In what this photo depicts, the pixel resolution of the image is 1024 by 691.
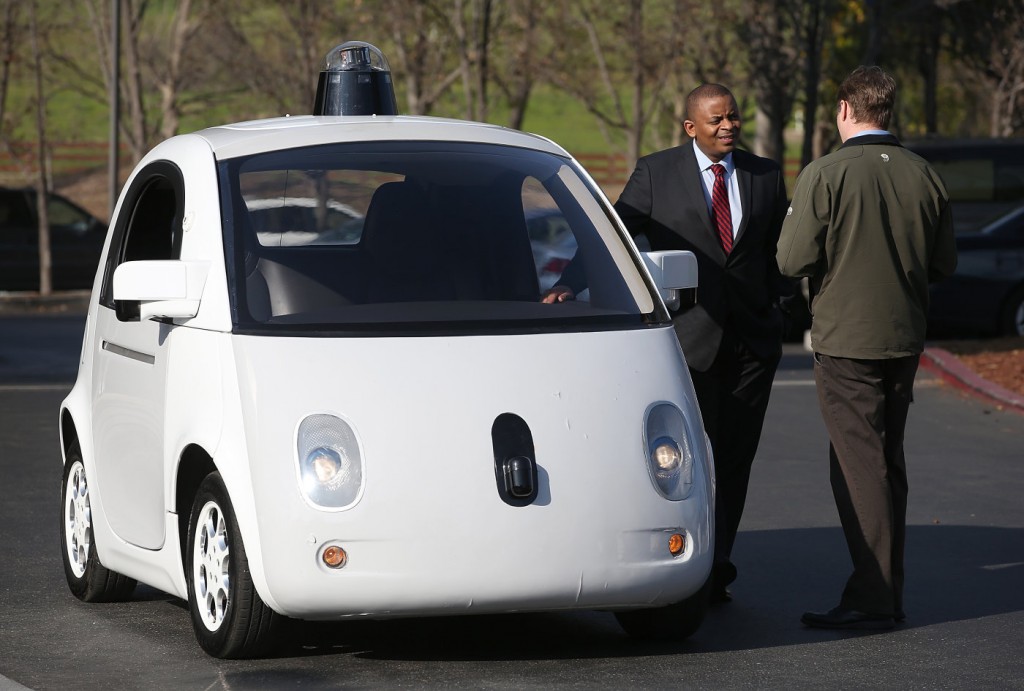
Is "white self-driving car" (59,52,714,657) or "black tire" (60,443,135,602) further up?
"white self-driving car" (59,52,714,657)

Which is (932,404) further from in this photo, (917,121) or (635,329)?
(917,121)

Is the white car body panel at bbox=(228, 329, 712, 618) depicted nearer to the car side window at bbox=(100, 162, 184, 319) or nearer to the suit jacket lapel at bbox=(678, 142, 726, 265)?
the suit jacket lapel at bbox=(678, 142, 726, 265)

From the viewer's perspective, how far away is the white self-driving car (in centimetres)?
540

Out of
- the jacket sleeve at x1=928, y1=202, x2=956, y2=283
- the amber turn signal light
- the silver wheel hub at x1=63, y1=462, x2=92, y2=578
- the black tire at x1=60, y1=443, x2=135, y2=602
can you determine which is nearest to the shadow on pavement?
the amber turn signal light

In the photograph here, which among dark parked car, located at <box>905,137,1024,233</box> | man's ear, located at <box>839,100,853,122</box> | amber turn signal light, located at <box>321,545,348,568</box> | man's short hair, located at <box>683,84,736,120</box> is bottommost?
amber turn signal light, located at <box>321,545,348,568</box>

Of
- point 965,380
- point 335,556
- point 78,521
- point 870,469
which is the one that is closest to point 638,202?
point 870,469

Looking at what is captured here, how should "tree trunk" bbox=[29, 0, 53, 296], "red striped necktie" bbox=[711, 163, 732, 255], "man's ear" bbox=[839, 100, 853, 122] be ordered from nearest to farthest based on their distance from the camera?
1. "man's ear" bbox=[839, 100, 853, 122]
2. "red striped necktie" bbox=[711, 163, 732, 255]
3. "tree trunk" bbox=[29, 0, 53, 296]

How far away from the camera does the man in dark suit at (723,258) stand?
6.89m

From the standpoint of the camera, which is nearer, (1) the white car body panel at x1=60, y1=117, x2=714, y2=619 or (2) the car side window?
(1) the white car body panel at x1=60, y1=117, x2=714, y2=619

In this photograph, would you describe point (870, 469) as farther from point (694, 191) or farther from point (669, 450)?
point (694, 191)

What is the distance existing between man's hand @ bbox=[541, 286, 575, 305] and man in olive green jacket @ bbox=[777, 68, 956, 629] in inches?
30.9

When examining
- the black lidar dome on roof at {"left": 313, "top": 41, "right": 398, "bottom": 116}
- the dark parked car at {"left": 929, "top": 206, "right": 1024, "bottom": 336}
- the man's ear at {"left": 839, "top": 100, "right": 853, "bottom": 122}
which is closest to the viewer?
the man's ear at {"left": 839, "top": 100, "right": 853, "bottom": 122}

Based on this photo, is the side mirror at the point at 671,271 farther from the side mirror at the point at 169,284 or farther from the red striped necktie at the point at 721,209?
the side mirror at the point at 169,284

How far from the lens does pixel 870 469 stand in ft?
21.1
